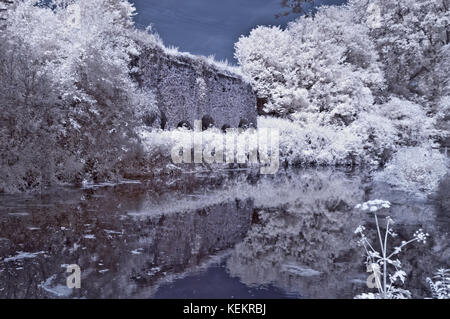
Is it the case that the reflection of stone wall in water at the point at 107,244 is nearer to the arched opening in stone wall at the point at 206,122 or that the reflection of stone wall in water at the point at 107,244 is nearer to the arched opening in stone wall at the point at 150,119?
the arched opening in stone wall at the point at 150,119

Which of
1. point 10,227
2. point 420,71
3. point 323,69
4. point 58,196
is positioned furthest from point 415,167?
point 420,71

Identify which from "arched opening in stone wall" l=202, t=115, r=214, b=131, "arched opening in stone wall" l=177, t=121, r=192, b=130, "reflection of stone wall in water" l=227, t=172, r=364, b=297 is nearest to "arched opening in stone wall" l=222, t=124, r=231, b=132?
"arched opening in stone wall" l=202, t=115, r=214, b=131

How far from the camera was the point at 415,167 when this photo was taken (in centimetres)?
1080

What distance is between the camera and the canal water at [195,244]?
11.8ft

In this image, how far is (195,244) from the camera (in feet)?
16.7

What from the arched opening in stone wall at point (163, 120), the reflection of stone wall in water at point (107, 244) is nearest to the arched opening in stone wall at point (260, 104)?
the arched opening in stone wall at point (163, 120)

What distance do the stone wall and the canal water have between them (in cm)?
702

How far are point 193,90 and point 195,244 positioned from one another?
13.2m

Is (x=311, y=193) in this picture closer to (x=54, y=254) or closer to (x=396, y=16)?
(x=54, y=254)

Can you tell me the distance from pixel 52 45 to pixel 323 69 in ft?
54.2

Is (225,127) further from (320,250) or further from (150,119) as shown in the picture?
(320,250)

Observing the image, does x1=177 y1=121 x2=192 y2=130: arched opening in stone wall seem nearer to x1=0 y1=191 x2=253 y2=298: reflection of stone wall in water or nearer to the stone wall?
the stone wall

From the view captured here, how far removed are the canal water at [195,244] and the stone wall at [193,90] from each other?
7.02 m

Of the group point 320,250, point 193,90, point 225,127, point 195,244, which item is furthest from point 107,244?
point 225,127
